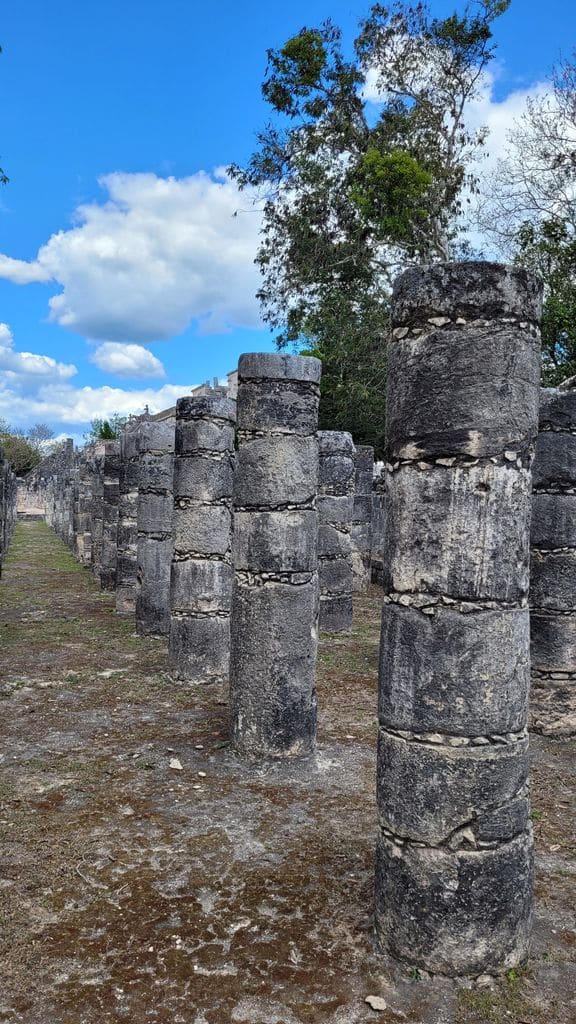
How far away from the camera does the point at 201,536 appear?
941 cm

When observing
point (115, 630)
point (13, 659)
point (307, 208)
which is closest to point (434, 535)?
point (13, 659)

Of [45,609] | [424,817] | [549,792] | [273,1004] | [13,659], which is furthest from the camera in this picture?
[45,609]

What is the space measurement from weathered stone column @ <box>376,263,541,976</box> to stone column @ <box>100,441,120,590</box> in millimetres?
14151

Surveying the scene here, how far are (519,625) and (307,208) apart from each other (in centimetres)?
2466

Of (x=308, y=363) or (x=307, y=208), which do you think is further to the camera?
(x=307, y=208)

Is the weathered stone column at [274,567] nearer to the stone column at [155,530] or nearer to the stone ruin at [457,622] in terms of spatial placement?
the stone ruin at [457,622]

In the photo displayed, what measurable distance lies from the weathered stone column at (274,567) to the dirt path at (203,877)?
406 mm

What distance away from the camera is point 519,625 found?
13.0 feet

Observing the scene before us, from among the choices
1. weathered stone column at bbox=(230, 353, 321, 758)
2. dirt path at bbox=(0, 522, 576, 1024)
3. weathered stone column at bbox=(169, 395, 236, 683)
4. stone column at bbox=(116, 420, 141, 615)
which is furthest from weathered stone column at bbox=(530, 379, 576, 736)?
stone column at bbox=(116, 420, 141, 615)

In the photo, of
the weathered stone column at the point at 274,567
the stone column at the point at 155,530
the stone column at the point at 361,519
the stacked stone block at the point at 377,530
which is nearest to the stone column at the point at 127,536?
the stone column at the point at 155,530

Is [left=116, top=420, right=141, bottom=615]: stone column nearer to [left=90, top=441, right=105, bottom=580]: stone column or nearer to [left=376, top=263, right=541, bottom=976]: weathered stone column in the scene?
[left=90, top=441, right=105, bottom=580]: stone column

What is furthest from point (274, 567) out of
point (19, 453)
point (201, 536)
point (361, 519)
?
point (19, 453)

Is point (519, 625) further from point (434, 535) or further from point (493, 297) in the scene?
point (493, 297)

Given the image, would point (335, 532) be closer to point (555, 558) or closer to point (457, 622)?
point (555, 558)
